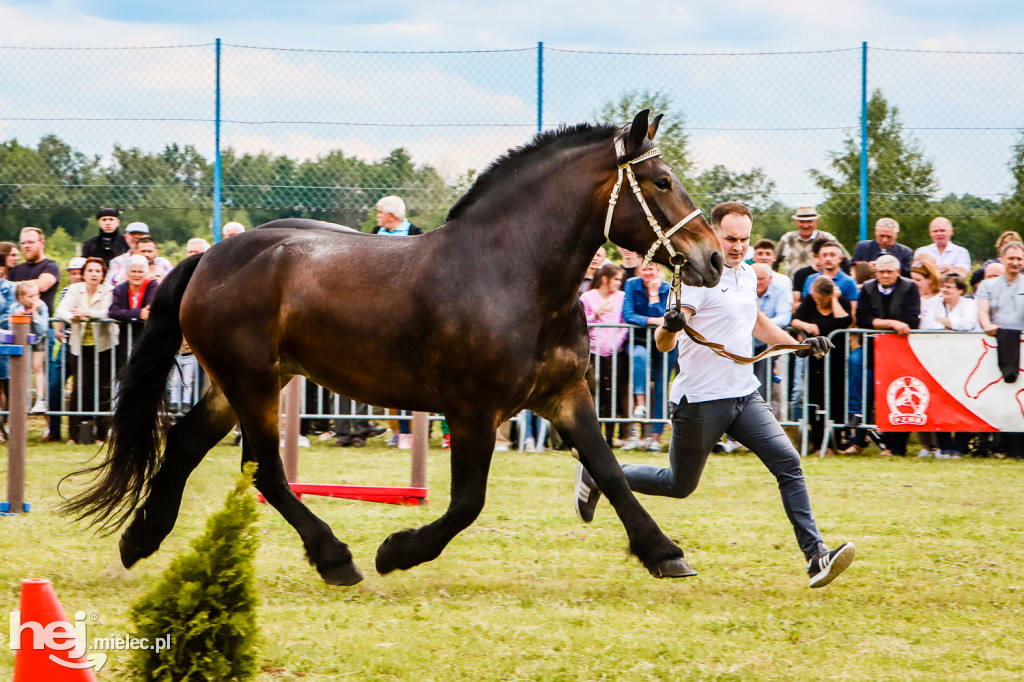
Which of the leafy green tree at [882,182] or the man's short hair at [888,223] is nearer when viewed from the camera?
the man's short hair at [888,223]

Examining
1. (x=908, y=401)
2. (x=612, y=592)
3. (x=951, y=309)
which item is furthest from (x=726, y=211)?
(x=951, y=309)

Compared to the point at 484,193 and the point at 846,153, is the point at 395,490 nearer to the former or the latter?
the point at 484,193

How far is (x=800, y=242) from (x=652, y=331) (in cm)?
239

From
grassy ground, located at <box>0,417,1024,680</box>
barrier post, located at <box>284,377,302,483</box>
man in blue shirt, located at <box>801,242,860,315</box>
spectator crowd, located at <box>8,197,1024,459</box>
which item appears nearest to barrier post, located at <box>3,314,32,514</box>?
grassy ground, located at <box>0,417,1024,680</box>

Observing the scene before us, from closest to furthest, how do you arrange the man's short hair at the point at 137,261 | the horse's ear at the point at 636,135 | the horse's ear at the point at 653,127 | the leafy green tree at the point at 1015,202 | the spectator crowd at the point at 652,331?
the horse's ear at the point at 636,135 → the horse's ear at the point at 653,127 → the spectator crowd at the point at 652,331 → the man's short hair at the point at 137,261 → the leafy green tree at the point at 1015,202

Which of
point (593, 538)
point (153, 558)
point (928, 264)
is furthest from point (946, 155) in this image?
point (153, 558)

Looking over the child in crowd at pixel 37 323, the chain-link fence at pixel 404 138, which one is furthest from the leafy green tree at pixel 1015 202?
the child in crowd at pixel 37 323

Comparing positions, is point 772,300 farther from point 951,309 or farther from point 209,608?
point 209,608

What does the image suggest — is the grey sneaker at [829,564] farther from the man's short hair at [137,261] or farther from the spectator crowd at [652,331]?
the man's short hair at [137,261]

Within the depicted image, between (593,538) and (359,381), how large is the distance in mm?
1960

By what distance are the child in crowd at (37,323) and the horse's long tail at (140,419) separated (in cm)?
503

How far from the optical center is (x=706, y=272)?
480 cm

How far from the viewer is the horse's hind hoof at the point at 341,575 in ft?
17.2

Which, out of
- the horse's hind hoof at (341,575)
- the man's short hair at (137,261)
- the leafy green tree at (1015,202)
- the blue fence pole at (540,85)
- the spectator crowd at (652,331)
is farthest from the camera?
the blue fence pole at (540,85)
